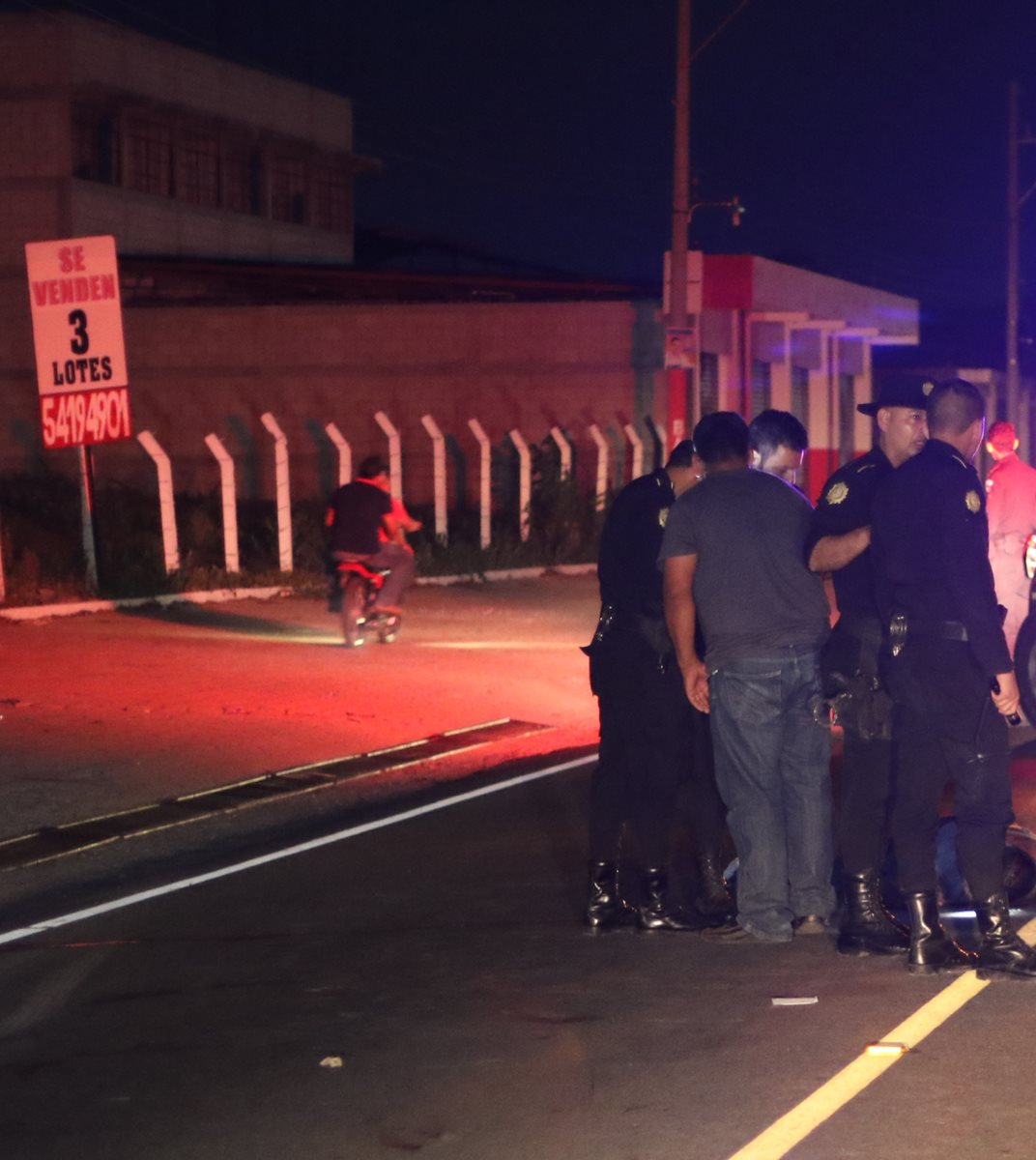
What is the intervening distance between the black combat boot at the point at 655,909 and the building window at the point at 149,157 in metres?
38.4

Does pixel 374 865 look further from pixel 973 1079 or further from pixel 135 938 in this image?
pixel 973 1079

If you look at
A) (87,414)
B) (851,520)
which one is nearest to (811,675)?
(851,520)

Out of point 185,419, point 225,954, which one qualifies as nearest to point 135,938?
point 225,954

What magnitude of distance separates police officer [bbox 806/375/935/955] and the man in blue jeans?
0.44 ft

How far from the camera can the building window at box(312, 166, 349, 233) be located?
5231cm

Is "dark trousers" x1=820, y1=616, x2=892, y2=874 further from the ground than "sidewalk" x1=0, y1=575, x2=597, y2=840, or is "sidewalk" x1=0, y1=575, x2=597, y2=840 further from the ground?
"dark trousers" x1=820, y1=616, x2=892, y2=874

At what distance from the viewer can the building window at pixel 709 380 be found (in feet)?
128

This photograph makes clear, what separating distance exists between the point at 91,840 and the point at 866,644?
4.70 metres

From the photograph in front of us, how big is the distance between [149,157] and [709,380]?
14049 millimetres

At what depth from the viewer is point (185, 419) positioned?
122 ft

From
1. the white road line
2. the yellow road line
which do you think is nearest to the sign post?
the white road line

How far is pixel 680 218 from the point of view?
27.9 m

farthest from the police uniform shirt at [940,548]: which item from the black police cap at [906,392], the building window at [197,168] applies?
the building window at [197,168]

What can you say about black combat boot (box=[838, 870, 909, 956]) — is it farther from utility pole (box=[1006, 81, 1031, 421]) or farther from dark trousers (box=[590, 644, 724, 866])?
utility pole (box=[1006, 81, 1031, 421])
